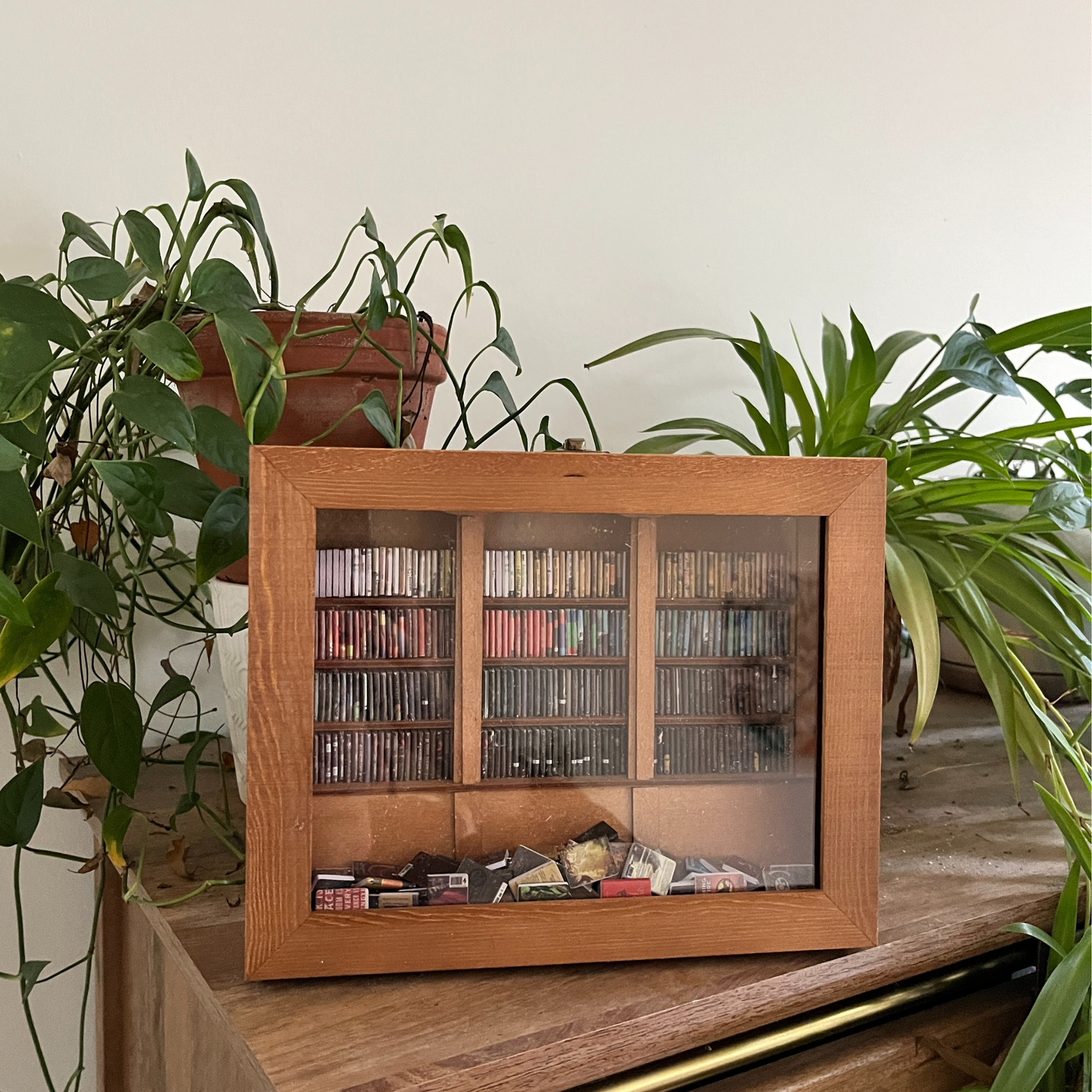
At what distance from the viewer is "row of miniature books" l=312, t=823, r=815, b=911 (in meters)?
0.56

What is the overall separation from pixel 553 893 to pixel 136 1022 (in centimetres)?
46

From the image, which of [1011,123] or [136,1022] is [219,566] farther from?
[1011,123]

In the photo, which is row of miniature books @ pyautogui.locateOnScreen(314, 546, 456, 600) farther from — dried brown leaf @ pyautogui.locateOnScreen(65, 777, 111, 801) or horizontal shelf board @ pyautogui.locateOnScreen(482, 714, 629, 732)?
dried brown leaf @ pyautogui.locateOnScreen(65, 777, 111, 801)

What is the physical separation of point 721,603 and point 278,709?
283mm

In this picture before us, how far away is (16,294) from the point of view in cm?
61

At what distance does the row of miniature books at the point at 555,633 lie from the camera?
23.0 inches

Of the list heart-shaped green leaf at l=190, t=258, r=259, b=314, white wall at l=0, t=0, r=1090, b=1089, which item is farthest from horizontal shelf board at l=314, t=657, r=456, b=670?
white wall at l=0, t=0, r=1090, b=1089

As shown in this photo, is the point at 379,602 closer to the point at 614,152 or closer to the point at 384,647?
the point at 384,647

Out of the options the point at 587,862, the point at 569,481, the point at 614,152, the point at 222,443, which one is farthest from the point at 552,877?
the point at 614,152

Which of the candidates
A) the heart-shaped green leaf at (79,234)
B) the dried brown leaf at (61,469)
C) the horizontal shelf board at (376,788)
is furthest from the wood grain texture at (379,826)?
the heart-shaped green leaf at (79,234)

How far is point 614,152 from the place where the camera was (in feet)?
3.81

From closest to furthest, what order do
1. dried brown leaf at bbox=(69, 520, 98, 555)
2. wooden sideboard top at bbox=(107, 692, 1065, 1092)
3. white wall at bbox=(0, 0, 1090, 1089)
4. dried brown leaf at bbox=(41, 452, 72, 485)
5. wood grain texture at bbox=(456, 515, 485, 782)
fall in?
1. wooden sideboard top at bbox=(107, 692, 1065, 1092)
2. wood grain texture at bbox=(456, 515, 485, 782)
3. dried brown leaf at bbox=(41, 452, 72, 485)
4. dried brown leaf at bbox=(69, 520, 98, 555)
5. white wall at bbox=(0, 0, 1090, 1089)

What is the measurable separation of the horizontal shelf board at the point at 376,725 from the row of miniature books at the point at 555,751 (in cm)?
3

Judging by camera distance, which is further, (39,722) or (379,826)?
(39,722)
